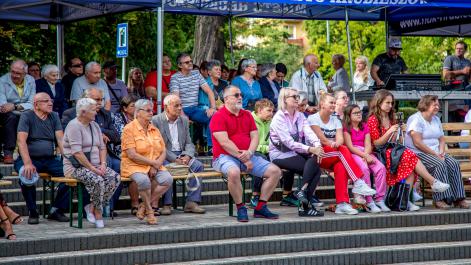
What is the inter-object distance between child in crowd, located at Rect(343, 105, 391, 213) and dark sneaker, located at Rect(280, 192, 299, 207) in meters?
0.94

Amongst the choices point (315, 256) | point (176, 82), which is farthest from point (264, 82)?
point (315, 256)

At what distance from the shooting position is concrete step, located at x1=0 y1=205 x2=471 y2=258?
33.7ft

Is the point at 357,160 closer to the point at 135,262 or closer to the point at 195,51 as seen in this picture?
the point at 135,262

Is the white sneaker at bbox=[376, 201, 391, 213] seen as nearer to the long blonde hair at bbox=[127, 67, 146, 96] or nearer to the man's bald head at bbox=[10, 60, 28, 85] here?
the long blonde hair at bbox=[127, 67, 146, 96]

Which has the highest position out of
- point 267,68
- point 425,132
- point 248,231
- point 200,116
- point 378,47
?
point 378,47

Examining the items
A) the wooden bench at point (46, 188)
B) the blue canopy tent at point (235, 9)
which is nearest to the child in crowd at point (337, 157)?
the blue canopy tent at point (235, 9)

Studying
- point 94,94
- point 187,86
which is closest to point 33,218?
point 94,94

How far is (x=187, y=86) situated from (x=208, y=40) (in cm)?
656

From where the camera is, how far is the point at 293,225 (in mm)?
11461

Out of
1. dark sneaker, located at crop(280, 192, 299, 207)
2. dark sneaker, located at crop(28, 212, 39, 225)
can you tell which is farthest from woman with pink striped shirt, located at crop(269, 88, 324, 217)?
dark sneaker, located at crop(28, 212, 39, 225)

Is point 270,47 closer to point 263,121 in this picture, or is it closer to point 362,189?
point 263,121

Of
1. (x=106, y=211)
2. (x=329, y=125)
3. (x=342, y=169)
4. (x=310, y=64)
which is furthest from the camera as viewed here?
(x=310, y=64)

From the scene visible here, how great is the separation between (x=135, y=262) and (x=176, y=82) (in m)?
5.27

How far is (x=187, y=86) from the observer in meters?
15.0
